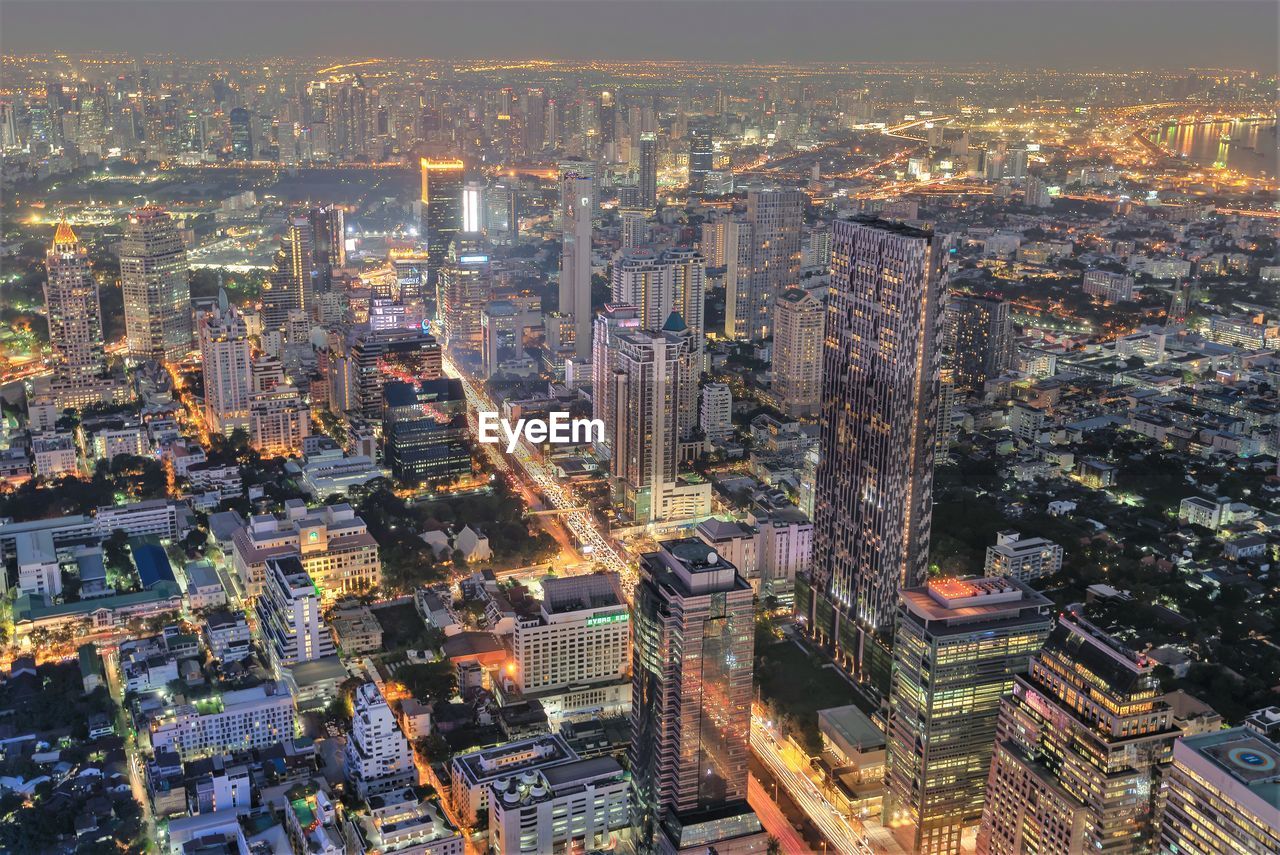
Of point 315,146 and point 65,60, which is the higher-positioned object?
point 65,60

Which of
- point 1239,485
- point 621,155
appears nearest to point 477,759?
point 1239,485

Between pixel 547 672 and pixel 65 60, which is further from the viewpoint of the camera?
pixel 65 60

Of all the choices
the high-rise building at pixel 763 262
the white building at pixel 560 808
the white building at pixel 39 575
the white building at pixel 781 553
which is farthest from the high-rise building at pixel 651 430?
the high-rise building at pixel 763 262

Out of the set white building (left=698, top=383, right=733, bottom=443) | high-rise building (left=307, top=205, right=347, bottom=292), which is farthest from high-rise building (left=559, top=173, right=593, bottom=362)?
high-rise building (left=307, top=205, right=347, bottom=292)

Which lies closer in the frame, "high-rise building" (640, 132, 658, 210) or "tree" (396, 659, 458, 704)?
"tree" (396, 659, 458, 704)

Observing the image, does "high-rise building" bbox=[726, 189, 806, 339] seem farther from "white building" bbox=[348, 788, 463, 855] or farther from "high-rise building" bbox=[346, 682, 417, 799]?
"white building" bbox=[348, 788, 463, 855]

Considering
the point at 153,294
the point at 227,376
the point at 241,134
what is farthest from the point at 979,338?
the point at 241,134

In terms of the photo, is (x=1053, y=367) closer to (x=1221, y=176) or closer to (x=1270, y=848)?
(x=1221, y=176)
